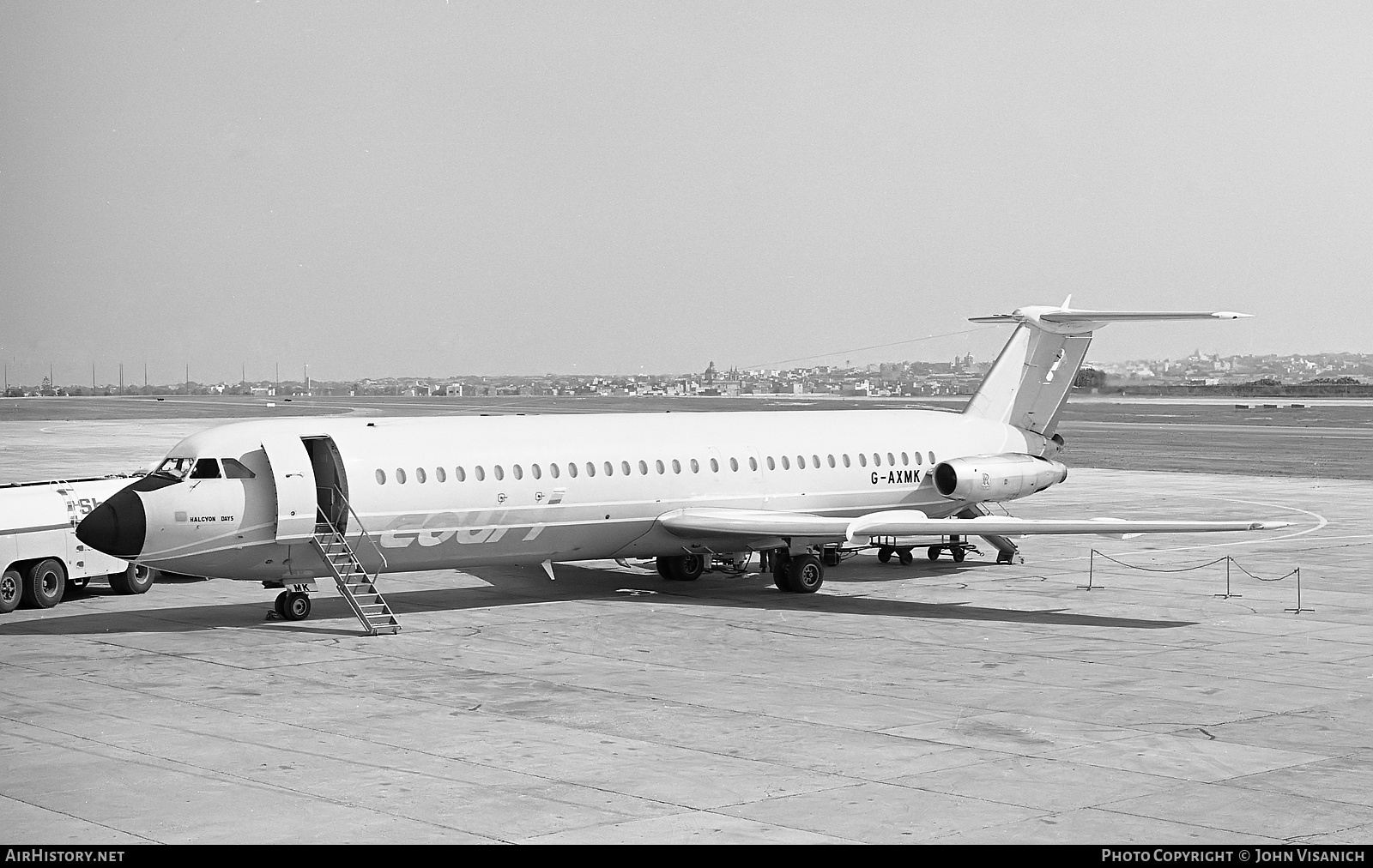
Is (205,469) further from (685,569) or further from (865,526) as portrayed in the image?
(865,526)

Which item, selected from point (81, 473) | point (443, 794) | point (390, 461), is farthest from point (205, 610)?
point (81, 473)

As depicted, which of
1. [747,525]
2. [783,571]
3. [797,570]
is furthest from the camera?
[783,571]

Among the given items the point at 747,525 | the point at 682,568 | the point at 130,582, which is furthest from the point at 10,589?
the point at 747,525

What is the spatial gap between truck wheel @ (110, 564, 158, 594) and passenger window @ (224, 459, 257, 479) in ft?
19.6

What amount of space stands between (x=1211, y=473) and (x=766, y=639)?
42818 mm

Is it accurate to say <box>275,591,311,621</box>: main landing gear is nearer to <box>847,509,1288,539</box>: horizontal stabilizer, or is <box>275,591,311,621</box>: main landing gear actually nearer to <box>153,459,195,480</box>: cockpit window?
<box>153,459,195,480</box>: cockpit window

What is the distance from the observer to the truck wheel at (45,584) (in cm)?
2788

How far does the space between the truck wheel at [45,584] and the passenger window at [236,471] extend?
5179 mm

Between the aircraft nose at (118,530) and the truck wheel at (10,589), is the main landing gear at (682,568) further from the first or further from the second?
the truck wheel at (10,589)

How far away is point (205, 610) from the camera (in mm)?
27781

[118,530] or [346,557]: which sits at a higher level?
[118,530]

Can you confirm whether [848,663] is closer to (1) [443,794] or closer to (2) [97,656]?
(1) [443,794]

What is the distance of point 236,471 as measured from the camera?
25375 mm

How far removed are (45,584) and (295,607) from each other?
211 inches
